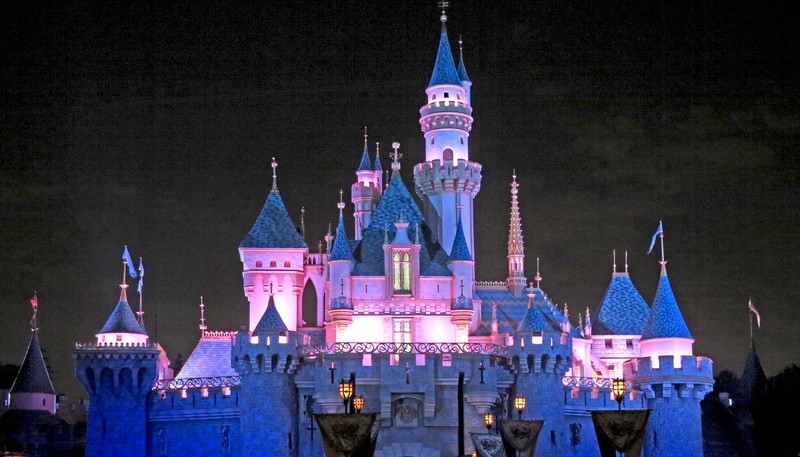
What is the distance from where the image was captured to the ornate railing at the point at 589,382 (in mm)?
65562

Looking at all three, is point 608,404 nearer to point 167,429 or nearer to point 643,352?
point 643,352

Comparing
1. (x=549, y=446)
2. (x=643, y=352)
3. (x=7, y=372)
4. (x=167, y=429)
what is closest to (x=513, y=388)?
(x=549, y=446)

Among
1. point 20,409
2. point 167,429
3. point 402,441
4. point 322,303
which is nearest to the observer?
point 402,441

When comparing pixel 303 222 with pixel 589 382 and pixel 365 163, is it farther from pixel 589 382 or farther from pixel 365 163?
pixel 589 382

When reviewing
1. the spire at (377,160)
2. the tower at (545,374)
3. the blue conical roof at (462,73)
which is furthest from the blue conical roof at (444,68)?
the tower at (545,374)

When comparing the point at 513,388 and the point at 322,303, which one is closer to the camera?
the point at 513,388

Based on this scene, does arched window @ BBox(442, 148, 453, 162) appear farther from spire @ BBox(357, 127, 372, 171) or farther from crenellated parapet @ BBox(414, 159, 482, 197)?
spire @ BBox(357, 127, 372, 171)

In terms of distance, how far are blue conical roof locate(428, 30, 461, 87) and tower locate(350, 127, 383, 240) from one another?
293 inches

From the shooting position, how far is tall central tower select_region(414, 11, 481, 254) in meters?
71.3

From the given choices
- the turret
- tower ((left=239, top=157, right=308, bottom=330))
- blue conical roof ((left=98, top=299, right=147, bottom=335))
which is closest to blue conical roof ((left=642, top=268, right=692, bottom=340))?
tower ((left=239, top=157, right=308, bottom=330))

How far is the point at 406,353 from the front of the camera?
61.5 metres

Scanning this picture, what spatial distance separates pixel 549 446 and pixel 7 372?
145 feet

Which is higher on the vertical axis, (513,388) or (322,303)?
(322,303)

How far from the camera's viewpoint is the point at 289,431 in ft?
201
